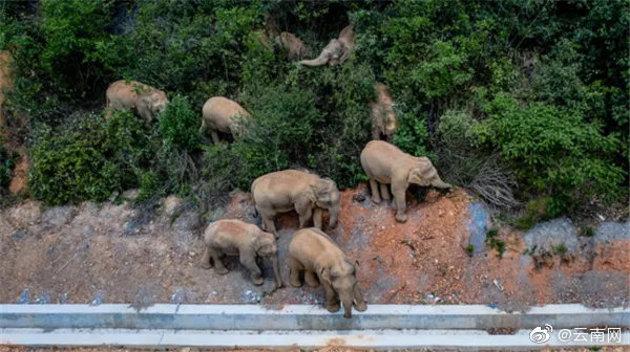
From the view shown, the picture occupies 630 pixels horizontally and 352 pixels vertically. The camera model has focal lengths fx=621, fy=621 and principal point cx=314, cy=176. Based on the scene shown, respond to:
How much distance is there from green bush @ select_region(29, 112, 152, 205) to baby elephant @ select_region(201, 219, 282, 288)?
2.13 meters

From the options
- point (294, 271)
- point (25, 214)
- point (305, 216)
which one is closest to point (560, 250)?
point (305, 216)

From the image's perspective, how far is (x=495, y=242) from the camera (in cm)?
855

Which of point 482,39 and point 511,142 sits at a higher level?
point 482,39

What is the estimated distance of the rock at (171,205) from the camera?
Answer: 31.7ft

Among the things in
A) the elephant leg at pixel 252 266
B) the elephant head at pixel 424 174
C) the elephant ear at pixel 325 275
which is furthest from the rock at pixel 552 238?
the elephant leg at pixel 252 266

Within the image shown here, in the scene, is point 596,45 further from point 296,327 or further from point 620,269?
point 296,327

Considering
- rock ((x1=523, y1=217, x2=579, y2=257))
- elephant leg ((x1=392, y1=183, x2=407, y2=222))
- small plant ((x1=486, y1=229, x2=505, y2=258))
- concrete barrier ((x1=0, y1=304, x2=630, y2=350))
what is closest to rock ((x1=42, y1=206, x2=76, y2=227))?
concrete barrier ((x1=0, y1=304, x2=630, y2=350))

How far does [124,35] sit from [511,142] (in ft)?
23.9

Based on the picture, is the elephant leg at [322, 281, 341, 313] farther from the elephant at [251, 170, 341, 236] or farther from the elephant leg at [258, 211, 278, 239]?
the elephant leg at [258, 211, 278, 239]

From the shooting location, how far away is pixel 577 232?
28.1 feet

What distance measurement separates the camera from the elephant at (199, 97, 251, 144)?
9781mm

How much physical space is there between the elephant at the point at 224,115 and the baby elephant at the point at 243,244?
1.82 m

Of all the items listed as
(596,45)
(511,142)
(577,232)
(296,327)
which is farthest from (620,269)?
(296,327)

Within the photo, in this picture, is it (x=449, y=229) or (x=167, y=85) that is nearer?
(x=449, y=229)
